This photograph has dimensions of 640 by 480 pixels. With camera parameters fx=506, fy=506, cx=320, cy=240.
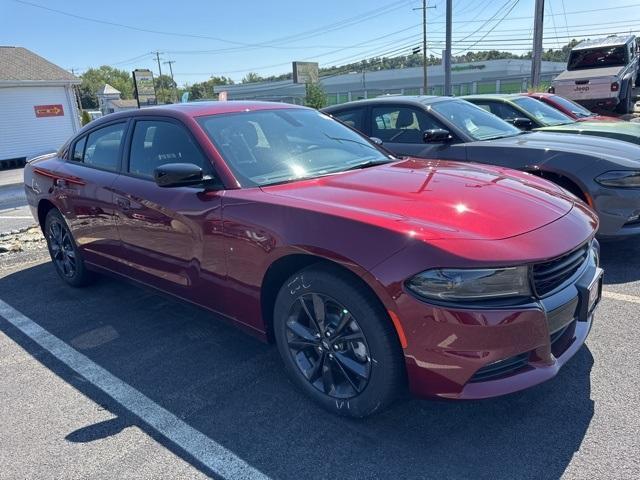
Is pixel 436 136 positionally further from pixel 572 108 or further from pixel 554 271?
pixel 572 108

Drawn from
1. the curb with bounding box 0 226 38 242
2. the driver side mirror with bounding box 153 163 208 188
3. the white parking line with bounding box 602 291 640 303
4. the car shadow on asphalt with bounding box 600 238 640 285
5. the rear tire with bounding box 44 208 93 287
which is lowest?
the car shadow on asphalt with bounding box 600 238 640 285

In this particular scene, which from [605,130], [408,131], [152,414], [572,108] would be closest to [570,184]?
[408,131]

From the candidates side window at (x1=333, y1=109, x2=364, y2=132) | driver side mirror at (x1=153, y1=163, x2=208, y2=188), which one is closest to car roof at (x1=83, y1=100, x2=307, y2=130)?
driver side mirror at (x1=153, y1=163, x2=208, y2=188)

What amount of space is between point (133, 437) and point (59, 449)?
0.37m

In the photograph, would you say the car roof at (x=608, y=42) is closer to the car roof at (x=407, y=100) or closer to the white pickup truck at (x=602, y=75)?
the white pickup truck at (x=602, y=75)

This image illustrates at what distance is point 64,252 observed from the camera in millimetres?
4969

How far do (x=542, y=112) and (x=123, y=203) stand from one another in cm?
725

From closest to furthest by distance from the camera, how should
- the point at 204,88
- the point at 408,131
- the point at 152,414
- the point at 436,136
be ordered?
the point at 152,414, the point at 436,136, the point at 408,131, the point at 204,88

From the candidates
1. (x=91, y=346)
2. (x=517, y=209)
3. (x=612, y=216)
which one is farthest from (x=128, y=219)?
(x=612, y=216)

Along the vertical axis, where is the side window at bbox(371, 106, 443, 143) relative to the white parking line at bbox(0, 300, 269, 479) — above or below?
above

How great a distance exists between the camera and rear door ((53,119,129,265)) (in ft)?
13.3

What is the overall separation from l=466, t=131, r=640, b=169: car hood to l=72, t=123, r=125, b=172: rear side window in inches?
140

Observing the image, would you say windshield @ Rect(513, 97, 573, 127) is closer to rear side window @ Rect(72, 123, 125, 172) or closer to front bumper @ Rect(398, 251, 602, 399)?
rear side window @ Rect(72, 123, 125, 172)

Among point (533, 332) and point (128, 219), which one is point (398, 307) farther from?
point (128, 219)
